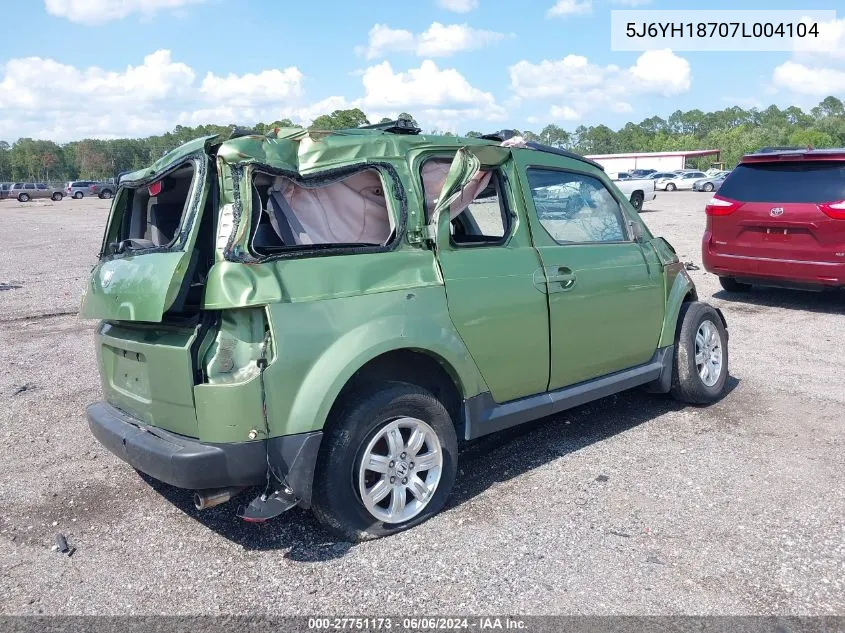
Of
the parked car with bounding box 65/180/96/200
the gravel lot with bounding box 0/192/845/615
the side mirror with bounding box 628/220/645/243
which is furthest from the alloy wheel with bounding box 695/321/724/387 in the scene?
the parked car with bounding box 65/180/96/200

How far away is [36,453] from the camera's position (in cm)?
484

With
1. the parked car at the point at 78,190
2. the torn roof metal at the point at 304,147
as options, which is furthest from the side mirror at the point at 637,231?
the parked car at the point at 78,190

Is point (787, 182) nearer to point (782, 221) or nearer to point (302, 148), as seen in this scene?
point (782, 221)

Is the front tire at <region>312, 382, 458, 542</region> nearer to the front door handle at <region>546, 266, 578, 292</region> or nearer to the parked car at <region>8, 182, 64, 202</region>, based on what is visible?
the front door handle at <region>546, 266, 578, 292</region>

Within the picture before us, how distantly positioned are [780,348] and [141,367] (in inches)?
241

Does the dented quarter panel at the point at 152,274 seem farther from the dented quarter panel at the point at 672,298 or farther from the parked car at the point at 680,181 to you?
the parked car at the point at 680,181

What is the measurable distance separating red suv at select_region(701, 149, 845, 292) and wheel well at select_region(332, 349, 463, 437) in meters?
5.97

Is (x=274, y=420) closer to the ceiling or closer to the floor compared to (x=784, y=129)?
closer to the floor

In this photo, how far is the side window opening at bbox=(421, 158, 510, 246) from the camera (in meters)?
4.06

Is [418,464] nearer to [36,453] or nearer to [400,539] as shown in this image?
[400,539]

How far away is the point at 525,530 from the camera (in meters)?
3.73

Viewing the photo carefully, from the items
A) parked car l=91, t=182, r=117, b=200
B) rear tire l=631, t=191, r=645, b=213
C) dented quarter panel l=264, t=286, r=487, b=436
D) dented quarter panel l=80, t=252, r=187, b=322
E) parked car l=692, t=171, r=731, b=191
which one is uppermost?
parked car l=91, t=182, r=117, b=200

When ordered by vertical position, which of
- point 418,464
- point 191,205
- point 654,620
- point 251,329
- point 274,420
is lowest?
point 654,620

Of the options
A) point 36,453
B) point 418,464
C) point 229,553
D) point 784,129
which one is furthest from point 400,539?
point 784,129
